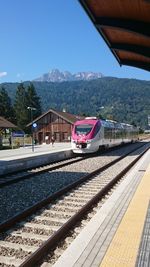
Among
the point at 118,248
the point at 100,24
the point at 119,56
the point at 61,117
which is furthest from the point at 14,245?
the point at 61,117

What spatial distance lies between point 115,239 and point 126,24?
6597 millimetres

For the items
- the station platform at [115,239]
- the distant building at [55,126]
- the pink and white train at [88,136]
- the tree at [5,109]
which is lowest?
the station platform at [115,239]

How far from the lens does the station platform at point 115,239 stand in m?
5.41

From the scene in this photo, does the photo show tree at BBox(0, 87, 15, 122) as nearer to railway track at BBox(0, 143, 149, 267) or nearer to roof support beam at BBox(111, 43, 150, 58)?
roof support beam at BBox(111, 43, 150, 58)

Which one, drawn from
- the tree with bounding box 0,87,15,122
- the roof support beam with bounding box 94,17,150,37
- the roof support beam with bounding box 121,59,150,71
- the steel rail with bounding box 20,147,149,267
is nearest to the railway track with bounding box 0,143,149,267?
the steel rail with bounding box 20,147,149,267

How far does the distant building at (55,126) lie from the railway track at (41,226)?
59014 millimetres

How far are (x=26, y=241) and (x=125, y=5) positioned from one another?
609cm

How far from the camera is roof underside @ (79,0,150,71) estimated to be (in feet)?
31.8

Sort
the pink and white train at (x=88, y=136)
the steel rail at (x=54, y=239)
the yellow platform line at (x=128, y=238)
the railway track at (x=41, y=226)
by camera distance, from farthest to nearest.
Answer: the pink and white train at (x=88, y=136)
the railway track at (x=41, y=226)
the steel rail at (x=54, y=239)
the yellow platform line at (x=128, y=238)

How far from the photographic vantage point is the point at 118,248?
592cm

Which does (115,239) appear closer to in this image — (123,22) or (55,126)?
(123,22)

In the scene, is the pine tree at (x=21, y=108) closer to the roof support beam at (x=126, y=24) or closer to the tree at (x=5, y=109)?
the tree at (x=5, y=109)

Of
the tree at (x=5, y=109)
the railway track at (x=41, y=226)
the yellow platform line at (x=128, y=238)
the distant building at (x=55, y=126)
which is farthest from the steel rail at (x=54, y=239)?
the tree at (x=5, y=109)

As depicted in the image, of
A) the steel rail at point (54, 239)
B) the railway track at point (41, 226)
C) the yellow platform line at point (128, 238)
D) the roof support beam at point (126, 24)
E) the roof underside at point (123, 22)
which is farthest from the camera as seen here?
the roof support beam at point (126, 24)
